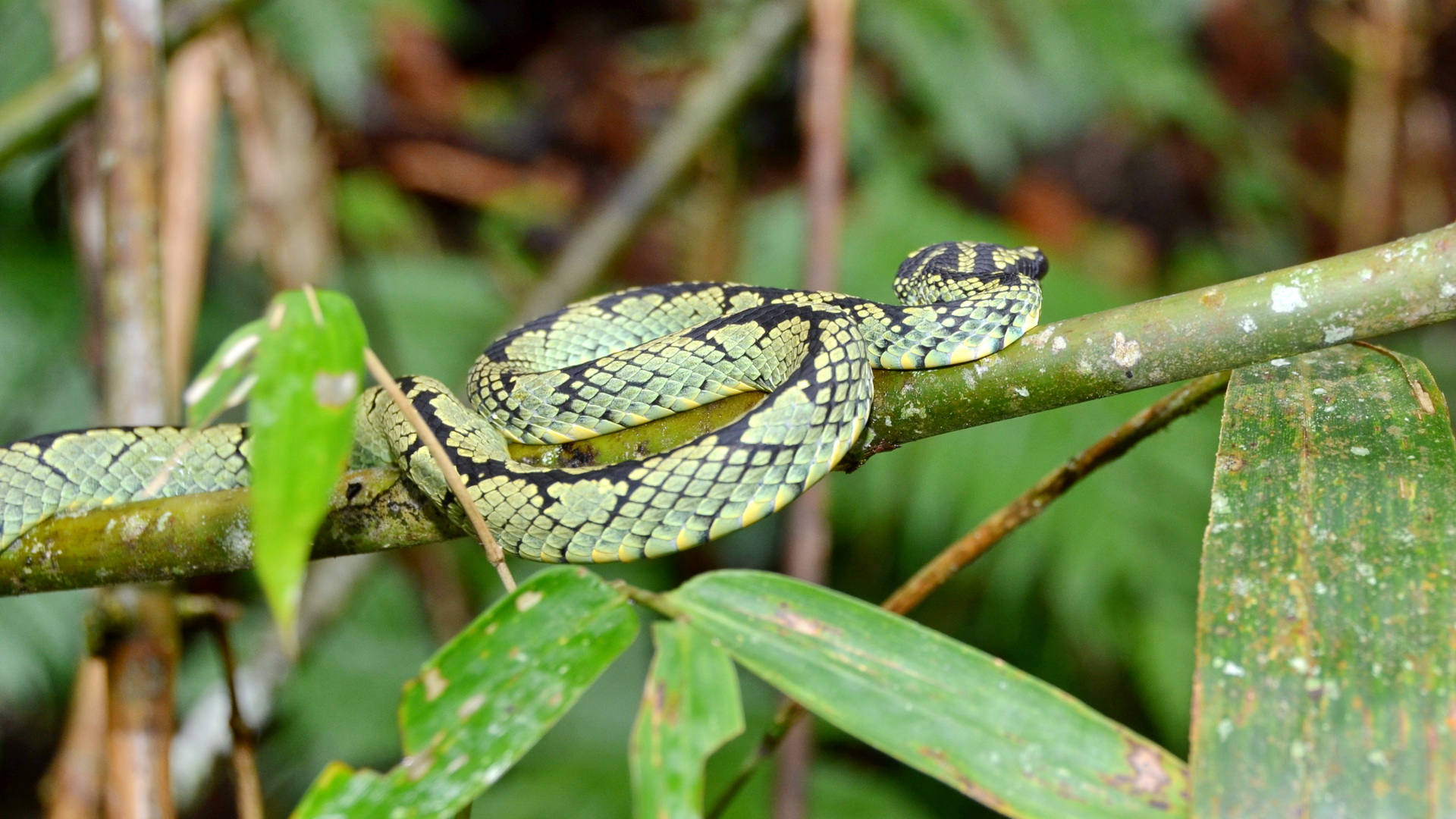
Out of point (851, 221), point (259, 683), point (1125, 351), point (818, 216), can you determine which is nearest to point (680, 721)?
point (1125, 351)

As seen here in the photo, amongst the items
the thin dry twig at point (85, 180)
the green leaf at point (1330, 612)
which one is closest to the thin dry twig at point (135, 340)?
the thin dry twig at point (85, 180)

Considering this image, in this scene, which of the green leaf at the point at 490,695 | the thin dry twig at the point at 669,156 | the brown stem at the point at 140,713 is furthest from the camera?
the thin dry twig at the point at 669,156

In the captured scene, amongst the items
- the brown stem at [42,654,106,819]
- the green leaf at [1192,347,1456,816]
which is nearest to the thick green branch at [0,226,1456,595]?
the green leaf at [1192,347,1456,816]

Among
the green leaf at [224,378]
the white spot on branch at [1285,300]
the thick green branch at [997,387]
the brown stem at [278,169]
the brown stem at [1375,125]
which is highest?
the brown stem at [1375,125]

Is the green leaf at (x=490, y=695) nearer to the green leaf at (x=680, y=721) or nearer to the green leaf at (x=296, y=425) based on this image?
the green leaf at (x=680, y=721)

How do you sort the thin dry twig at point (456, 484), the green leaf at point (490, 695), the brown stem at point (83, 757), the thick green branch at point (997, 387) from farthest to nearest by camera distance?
1. the brown stem at point (83, 757)
2. the thick green branch at point (997, 387)
3. the thin dry twig at point (456, 484)
4. the green leaf at point (490, 695)

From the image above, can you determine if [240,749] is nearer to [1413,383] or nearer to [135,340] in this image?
[135,340]

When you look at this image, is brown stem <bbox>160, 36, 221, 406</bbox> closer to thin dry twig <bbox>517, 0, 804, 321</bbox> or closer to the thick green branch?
thin dry twig <bbox>517, 0, 804, 321</bbox>
